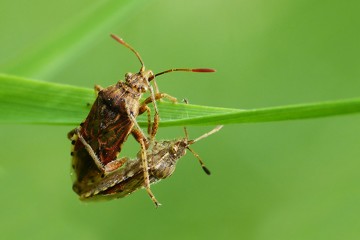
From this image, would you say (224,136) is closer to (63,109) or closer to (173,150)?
(173,150)

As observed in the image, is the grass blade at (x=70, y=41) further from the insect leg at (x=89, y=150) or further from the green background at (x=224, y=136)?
the insect leg at (x=89, y=150)

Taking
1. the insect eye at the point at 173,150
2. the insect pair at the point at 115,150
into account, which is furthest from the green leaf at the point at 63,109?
the insect eye at the point at 173,150

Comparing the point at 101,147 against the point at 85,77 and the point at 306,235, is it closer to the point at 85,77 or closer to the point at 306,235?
the point at 306,235

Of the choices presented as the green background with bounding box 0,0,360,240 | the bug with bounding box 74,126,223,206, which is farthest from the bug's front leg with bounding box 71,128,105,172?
the green background with bounding box 0,0,360,240

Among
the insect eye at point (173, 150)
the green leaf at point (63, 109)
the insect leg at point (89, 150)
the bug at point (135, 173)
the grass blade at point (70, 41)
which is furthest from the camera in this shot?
the insect eye at point (173, 150)

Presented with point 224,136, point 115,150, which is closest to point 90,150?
point 115,150

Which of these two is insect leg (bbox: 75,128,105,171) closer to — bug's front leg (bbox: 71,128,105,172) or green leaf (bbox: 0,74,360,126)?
bug's front leg (bbox: 71,128,105,172)

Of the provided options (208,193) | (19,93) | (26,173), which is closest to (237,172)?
(208,193)
